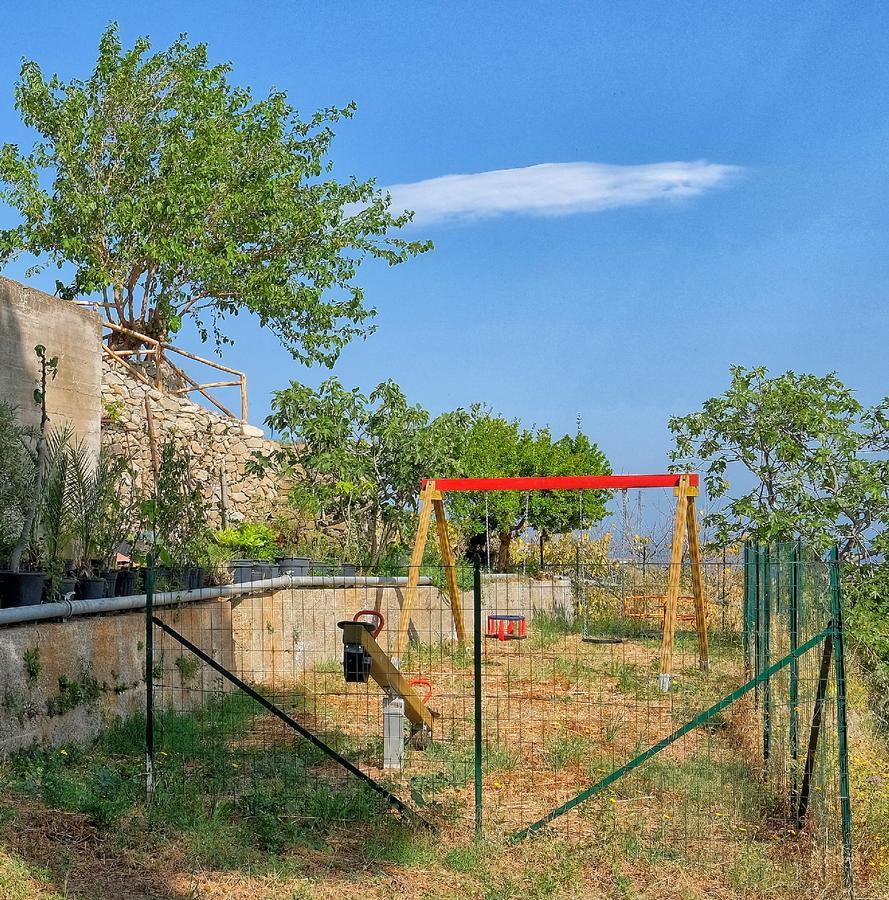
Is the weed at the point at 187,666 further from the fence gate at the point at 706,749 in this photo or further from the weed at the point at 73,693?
the fence gate at the point at 706,749

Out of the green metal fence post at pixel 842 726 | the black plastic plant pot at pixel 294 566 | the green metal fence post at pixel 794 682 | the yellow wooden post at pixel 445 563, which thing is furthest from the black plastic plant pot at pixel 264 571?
the green metal fence post at pixel 842 726

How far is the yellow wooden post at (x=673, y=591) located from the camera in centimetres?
904

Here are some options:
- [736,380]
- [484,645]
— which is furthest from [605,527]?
[484,645]

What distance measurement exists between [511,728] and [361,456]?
5.93m

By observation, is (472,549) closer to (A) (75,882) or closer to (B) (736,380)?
(B) (736,380)

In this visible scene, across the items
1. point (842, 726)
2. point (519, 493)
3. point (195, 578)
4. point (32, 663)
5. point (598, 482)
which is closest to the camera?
point (842, 726)

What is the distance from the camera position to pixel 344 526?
13.3 metres

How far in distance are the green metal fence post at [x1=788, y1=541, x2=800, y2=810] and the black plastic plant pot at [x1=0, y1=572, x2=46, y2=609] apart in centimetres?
443

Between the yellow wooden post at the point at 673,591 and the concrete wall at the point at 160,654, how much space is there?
1454mm

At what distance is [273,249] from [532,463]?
650 centimetres

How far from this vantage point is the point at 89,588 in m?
7.25

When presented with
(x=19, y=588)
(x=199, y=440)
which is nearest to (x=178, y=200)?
(x=199, y=440)

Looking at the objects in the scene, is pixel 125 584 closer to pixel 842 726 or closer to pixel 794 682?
pixel 794 682

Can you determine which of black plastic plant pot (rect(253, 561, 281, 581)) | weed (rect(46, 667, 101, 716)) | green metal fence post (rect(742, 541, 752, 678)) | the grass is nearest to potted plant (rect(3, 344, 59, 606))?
weed (rect(46, 667, 101, 716))
